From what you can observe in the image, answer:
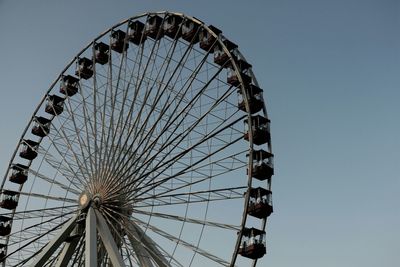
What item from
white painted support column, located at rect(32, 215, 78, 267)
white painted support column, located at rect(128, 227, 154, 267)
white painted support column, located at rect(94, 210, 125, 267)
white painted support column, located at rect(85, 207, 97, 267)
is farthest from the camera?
white painted support column, located at rect(32, 215, 78, 267)

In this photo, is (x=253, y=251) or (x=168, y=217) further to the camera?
(x=168, y=217)

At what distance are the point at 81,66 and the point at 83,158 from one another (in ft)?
19.6

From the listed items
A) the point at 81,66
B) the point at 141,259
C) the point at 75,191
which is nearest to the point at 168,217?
the point at 141,259

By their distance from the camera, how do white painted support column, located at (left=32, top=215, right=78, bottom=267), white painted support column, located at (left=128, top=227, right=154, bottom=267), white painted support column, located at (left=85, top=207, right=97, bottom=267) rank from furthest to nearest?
white painted support column, located at (left=32, top=215, right=78, bottom=267) → white painted support column, located at (left=128, top=227, right=154, bottom=267) → white painted support column, located at (left=85, top=207, right=97, bottom=267)

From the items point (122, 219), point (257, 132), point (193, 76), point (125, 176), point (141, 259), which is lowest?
point (141, 259)

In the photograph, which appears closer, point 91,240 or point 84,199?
point 91,240

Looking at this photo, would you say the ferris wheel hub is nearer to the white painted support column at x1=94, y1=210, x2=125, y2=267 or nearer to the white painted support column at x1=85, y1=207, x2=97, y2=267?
the white painted support column at x1=85, y1=207, x2=97, y2=267

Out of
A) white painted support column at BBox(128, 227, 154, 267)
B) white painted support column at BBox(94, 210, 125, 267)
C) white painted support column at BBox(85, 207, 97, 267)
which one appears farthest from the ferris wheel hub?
white painted support column at BBox(128, 227, 154, 267)

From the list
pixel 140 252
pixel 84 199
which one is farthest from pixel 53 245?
pixel 140 252

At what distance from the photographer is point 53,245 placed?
19.4 m

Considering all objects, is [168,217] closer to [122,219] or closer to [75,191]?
[122,219]

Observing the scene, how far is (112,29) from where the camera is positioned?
81.6 ft

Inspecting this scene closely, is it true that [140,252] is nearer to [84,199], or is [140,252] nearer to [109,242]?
[109,242]

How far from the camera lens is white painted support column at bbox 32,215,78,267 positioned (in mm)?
19203
